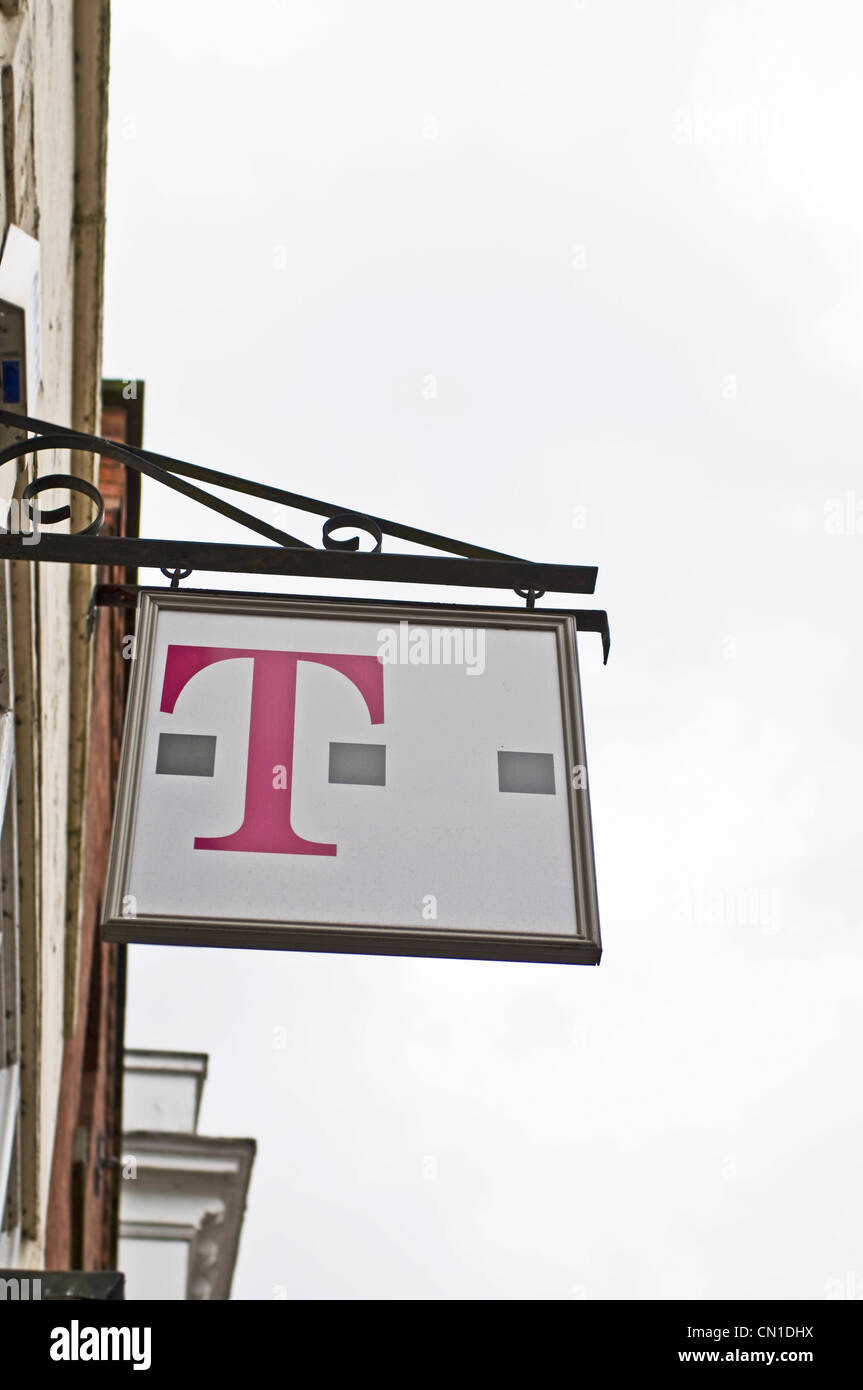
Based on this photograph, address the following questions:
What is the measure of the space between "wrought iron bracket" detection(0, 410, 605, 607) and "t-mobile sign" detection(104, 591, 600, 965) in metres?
0.10

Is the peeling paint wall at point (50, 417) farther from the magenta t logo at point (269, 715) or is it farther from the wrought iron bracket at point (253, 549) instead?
the magenta t logo at point (269, 715)

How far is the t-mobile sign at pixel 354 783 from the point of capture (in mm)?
3037

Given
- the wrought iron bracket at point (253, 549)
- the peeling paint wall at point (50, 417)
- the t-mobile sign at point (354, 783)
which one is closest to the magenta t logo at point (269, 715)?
the t-mobile sign at point (354, 783)

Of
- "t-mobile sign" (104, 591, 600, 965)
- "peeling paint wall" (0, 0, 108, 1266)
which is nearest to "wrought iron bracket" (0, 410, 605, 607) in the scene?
"t-mobile sign" (104, 591, 600, 965)

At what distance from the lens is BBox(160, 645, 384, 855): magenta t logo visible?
3.16 metres

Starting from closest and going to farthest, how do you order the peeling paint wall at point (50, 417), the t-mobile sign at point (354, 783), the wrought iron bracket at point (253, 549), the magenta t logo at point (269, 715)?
1. the t-mobile sign at point (354, 783)
2. the magenta t logo at point (269, 715)
3. the wrought iron bracket at point (253, 549)
4. the peeling paint wall at point (50, 417)

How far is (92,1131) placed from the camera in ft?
42.3

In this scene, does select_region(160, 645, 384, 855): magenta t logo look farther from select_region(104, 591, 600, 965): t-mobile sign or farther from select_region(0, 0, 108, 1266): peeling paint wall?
select_region(0, 0, 108, 1266): peeling paint wall

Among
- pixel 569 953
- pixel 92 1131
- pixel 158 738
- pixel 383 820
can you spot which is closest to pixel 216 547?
pixel 158 738

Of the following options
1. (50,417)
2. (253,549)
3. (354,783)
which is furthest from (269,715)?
(50,417)

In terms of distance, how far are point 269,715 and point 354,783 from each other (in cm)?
31

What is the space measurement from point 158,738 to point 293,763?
14.1 inches
